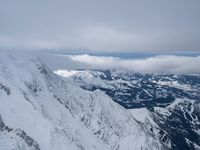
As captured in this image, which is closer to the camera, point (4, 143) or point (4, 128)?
point (4, 143)

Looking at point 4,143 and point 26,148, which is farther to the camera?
point 26,148

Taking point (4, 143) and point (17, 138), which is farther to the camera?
point (17, 138)
